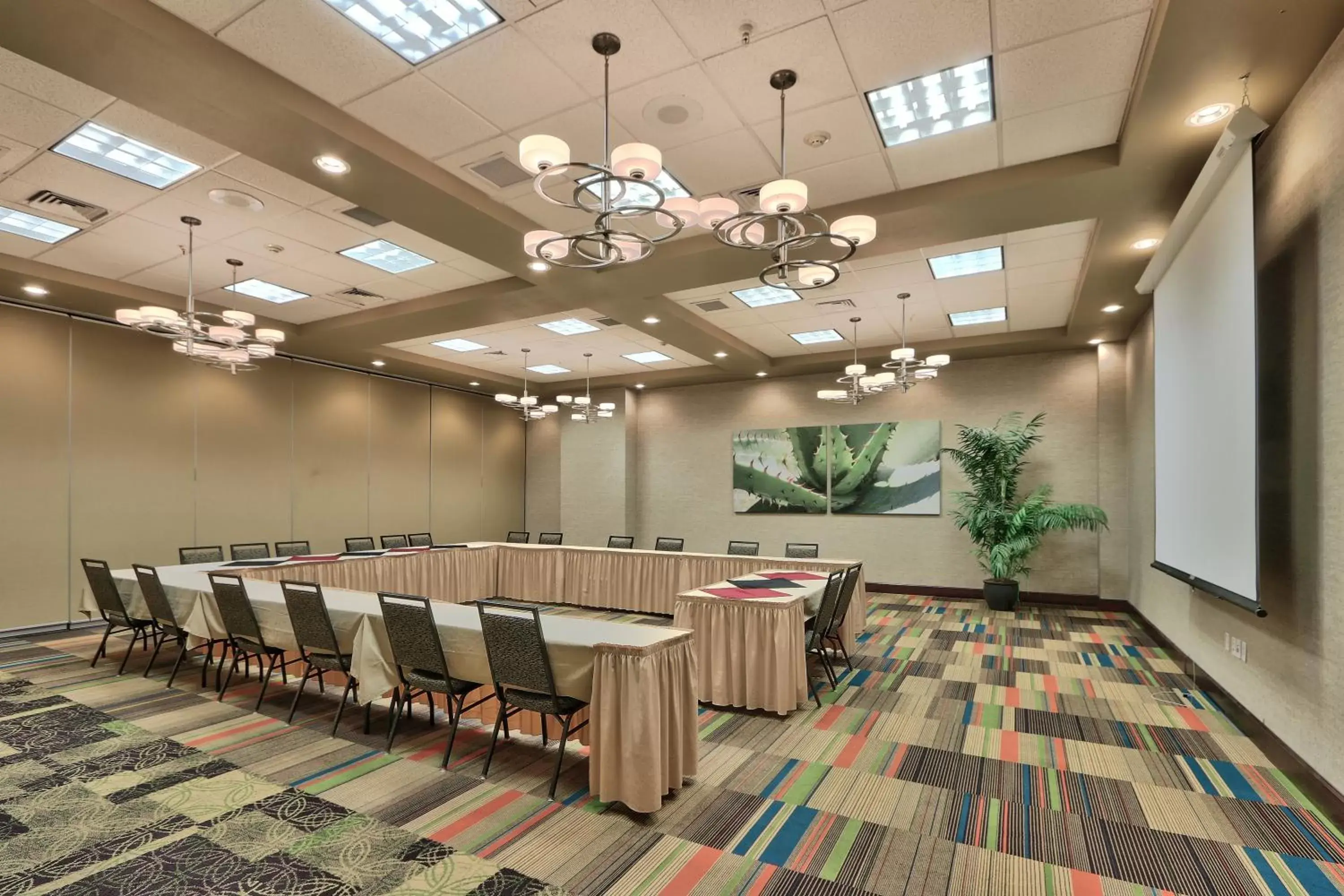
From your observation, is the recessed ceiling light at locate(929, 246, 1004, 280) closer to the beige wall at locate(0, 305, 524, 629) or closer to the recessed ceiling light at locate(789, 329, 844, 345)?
the recessed ceiling light at locate(789, 329, 844, 345)

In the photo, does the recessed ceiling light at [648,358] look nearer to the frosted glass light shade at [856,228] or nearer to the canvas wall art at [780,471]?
the canvas wall art at [780,471]

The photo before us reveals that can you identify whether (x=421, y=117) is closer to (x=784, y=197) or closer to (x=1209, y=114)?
(x=784, y=197)

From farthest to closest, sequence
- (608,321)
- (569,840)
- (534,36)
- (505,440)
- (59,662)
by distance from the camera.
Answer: (505,440)
(608,321)
(59,662)
(534,36)
(569,840)

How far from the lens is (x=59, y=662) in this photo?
5.84 meters

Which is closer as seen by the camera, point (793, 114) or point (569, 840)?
point (569, 840)

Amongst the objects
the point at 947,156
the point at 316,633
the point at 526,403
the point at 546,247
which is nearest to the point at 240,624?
the point at 316,633

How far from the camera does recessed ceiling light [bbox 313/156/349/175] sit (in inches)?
152

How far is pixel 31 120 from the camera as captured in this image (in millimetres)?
3777

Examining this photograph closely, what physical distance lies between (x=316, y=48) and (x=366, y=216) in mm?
2015

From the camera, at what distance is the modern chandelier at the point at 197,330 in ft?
15.5

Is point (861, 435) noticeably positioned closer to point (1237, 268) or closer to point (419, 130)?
point (1237, 268)

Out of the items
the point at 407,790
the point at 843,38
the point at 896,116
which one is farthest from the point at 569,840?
the point at 896,116

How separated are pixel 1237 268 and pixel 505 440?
11824 mm

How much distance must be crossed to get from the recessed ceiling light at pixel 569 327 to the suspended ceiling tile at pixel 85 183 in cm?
405
